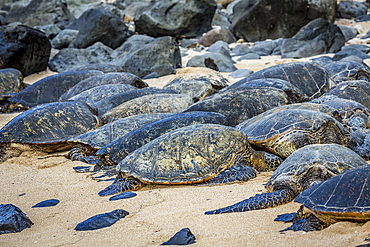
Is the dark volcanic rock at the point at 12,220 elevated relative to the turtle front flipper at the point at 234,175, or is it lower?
elevated

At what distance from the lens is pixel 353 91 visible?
252 inches

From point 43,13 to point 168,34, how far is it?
10.4 metres

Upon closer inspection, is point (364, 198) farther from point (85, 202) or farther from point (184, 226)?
point (85, 202)

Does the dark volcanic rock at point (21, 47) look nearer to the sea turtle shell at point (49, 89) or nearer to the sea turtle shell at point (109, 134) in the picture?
the sea turtle shell at point (49, 89)

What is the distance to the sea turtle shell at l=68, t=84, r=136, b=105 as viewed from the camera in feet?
25.6

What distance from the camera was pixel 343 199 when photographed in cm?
238

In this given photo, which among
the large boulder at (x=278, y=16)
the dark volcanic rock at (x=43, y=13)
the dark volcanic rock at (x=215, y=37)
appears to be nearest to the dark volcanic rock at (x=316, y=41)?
the large boulder at (x=278, y=16)

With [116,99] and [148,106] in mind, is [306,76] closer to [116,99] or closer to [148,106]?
[148,106]

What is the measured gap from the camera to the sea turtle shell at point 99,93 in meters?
7.82

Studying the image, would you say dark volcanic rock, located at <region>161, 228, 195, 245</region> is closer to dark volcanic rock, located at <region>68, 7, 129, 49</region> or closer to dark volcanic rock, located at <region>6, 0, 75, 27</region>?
dark volcanic rock, located at <region>68, 7, 129, 49</region>

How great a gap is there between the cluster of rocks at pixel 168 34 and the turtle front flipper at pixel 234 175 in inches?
298

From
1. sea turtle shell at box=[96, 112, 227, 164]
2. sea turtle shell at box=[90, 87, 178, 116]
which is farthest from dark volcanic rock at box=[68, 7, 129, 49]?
sea turtle shell at box=[96, 112, 227, 164]

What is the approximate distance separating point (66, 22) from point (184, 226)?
24.0 m

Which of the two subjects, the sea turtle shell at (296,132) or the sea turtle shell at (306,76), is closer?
the sea turtle shell at (296,132)
